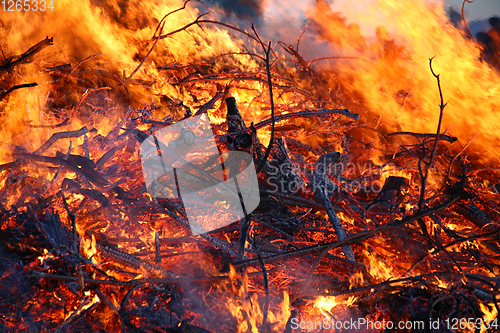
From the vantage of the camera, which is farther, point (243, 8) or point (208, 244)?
point (243, 8)

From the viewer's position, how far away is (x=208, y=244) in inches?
81.0

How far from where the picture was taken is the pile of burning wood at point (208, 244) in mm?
1521

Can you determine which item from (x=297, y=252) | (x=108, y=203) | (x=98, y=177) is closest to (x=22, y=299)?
(x=108, y=203)

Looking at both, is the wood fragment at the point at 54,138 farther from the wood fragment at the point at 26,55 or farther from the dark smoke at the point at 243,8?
the dark smoke at the point at 243,8

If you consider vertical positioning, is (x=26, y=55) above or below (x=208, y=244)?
above

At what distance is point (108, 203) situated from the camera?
1.90 metres

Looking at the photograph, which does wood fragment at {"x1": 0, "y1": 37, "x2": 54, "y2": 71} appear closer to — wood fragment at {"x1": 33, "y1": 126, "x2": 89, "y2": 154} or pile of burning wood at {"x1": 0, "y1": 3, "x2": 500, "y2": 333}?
pile of burning wood at {"x1": 0, "y1": 3, "x2": 500, "y2": 333}

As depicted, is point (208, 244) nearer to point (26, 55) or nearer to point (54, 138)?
point (54, 138)

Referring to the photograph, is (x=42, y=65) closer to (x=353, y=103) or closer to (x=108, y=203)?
(x=108, y=203)

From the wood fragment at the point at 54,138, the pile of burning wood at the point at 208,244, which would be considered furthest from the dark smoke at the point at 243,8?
the wood fragment at the point at 54,138

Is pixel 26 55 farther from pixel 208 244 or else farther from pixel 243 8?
pixel 243 8

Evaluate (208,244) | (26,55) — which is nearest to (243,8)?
(26,55)

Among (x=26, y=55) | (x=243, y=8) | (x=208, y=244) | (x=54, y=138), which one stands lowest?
(x=208, y=244)

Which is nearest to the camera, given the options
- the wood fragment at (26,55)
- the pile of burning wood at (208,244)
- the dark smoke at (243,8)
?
the pile of burning wood at (208,244)
